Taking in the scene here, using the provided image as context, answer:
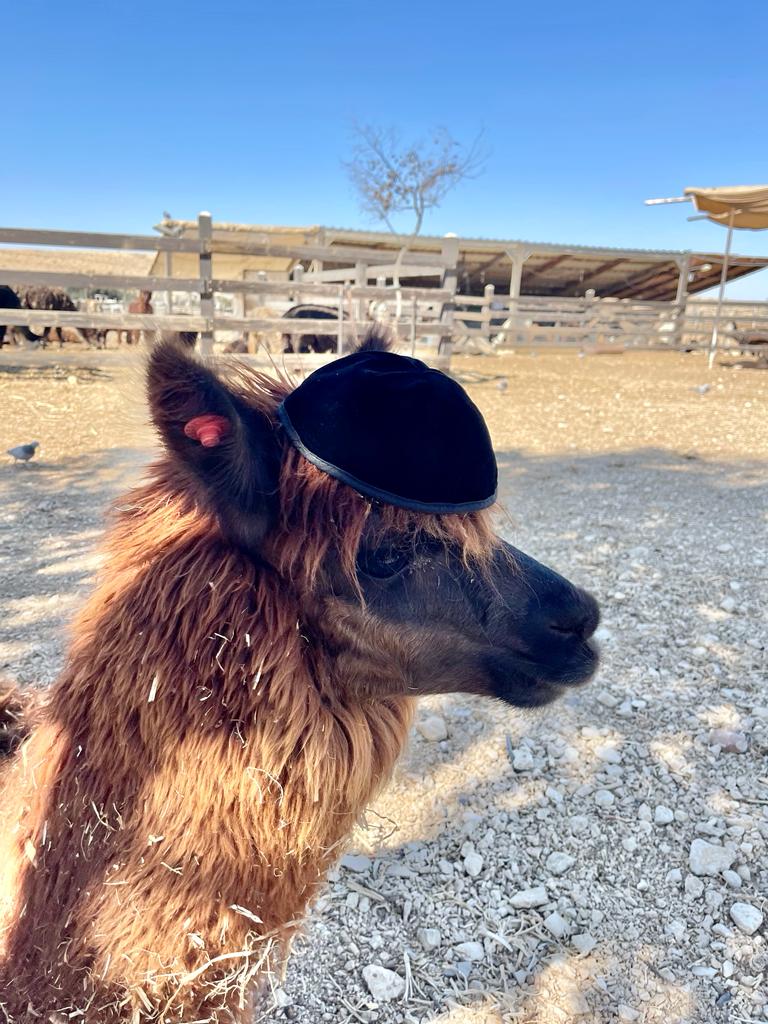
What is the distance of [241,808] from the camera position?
1296 mm

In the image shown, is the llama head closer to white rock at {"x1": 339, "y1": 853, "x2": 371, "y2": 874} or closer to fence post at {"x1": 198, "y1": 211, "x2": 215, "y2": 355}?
white rock at {"x1": 339, "y1": 853, "x2": 371, "y2": 874}

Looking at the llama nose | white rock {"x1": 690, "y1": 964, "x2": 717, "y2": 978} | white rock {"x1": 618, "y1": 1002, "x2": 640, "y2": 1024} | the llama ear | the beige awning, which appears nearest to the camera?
the llama ear

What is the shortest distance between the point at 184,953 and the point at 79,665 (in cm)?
56

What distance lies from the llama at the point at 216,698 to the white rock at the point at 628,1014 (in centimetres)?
108

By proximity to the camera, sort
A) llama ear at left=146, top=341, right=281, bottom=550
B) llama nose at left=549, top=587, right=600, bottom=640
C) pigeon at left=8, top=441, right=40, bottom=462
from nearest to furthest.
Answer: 1. llama ear at left=146, top=341, right=281, bottom=550
2. llama nose at left=549, top=587, right=600, bottom=640
3. pigeon at left=8, top=441, right=40, bottom=462

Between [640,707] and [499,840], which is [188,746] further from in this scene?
[640,707]

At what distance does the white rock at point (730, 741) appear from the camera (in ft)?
9.73

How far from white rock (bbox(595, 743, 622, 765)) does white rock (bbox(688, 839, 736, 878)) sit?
0.47 meters

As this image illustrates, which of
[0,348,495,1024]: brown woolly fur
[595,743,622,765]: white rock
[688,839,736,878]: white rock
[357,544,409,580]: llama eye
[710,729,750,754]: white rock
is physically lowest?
[688,839,736,878]: white rock

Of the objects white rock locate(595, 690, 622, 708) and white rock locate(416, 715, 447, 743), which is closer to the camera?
white rock locate(416, 715, 447, 743)

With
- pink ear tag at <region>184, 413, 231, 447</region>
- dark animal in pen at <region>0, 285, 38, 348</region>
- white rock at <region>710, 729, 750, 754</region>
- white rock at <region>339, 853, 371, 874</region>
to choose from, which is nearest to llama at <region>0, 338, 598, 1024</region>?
pink ear tag at <region>184, 413, 231, 447</region>

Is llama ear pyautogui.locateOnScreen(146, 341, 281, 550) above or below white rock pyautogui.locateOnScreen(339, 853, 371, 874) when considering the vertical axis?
above

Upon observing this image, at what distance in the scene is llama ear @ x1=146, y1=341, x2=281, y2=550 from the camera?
1130 millimetres

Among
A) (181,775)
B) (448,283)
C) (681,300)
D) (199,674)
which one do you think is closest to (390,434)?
(199,674)
